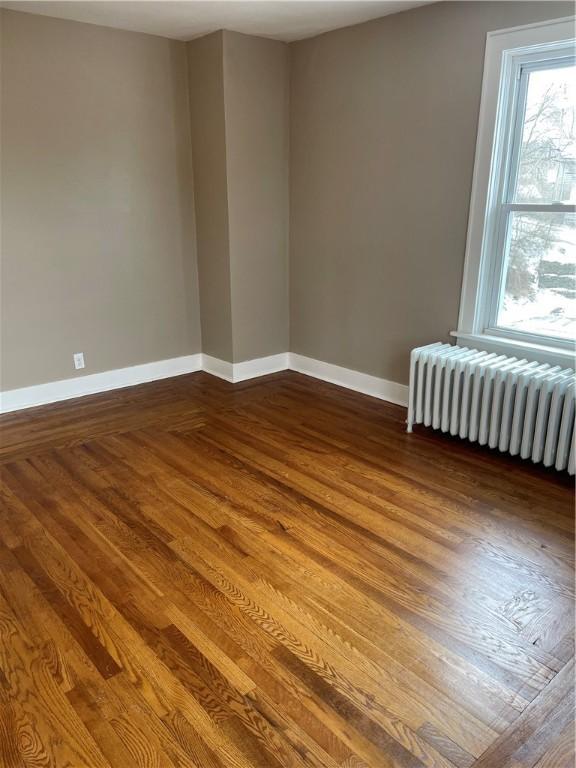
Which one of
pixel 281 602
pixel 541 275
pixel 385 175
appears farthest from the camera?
pixel 385 175

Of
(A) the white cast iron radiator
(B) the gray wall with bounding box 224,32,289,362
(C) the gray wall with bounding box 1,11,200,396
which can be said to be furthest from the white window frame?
(C) the gray wall with bounding box 1,11,200,396

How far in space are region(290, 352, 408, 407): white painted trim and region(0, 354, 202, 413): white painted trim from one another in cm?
89

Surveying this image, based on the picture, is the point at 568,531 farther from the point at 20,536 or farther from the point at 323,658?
the point at 20,536

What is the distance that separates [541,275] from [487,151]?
772mm

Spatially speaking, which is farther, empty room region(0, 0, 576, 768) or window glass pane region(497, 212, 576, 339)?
window glass pane region(497, 212, 576, 339)

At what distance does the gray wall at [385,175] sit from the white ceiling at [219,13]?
Answer: 0.22m

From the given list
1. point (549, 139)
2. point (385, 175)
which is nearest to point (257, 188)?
point (385, 175)

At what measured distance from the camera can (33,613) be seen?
6.86 feet

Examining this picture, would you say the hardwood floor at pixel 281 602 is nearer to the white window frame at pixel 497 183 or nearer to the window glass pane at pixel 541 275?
the white window frame at pixel 497 183

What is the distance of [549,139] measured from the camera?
310 centimetres

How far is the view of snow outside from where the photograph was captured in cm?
304

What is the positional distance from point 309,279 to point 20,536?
2.88 meters

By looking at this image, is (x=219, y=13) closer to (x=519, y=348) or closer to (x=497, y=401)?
(x=519, y=348)

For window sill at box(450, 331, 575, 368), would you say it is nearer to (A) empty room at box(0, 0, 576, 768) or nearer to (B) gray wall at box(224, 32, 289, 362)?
(A) empty room at box(0, 0, 576, 768)
